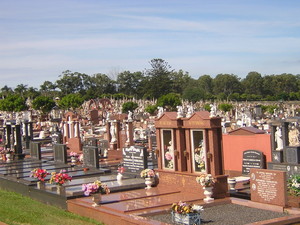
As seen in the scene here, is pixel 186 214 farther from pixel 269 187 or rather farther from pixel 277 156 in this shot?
pixel 277 156

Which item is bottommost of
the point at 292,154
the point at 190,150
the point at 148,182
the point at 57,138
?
the point at 148,182

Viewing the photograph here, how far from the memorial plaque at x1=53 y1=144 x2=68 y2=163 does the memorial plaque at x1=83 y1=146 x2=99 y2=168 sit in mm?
2233

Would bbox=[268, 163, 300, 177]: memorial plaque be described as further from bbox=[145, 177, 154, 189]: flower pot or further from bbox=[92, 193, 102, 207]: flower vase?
bbox=[92, 193, 102, 207]: flower vase

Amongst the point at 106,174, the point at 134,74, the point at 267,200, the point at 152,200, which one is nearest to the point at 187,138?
the point at 152,200

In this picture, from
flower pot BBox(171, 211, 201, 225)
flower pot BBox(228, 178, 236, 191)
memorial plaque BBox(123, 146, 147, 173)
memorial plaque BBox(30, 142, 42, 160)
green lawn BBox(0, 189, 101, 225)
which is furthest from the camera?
memorial plaque BBox(30, 142, 42, 160)

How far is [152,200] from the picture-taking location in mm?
13273

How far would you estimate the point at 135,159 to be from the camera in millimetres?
17969

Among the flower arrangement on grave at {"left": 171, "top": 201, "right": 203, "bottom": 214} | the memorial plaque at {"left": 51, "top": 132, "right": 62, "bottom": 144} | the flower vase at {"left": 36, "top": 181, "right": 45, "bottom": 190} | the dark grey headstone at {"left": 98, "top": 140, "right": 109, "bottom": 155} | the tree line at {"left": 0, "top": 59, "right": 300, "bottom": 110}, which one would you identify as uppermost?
the tree line at {"left": 0, "top": 59, "right": 300, "bottom": 110}

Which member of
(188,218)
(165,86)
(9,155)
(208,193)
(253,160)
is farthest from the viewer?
(165,86)

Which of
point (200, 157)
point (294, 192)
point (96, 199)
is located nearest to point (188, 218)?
point (96, 199)

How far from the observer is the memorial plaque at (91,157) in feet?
67.2

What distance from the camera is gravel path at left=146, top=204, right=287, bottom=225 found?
1085cm

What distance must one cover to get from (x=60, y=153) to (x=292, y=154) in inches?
427

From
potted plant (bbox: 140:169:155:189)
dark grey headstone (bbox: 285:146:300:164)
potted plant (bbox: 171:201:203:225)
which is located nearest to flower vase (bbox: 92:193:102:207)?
potted plant (bbox: 140:169:155:189)
